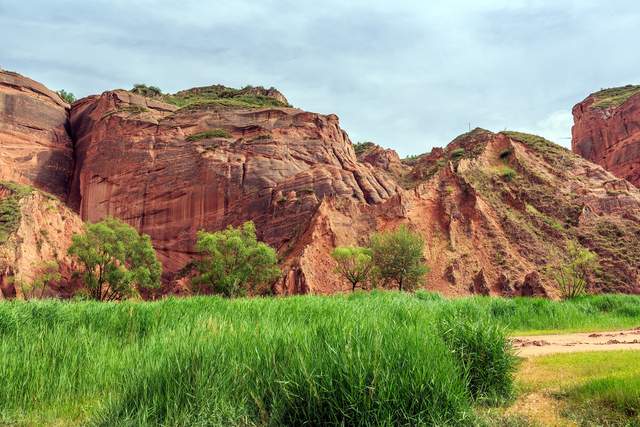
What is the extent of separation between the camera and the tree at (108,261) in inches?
1713

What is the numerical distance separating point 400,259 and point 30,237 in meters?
37.2

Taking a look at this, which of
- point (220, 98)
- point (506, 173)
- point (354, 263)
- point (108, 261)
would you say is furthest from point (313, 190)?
point (220, 98)

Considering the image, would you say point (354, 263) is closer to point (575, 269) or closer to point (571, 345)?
point (575, 269)

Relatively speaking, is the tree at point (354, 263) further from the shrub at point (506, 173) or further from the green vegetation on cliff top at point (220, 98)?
the green vegetation on cliff top at point (220, 98)

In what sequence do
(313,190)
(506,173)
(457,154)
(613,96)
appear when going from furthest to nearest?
(613,96), (457,154), (313,190), (506,173)

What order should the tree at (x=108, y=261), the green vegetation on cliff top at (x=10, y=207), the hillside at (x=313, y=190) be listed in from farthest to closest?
the green vegetation on cliff top at (x=10, y=207) → the hillside at (x=313, y=190) → the tree at (x=108, y=261)

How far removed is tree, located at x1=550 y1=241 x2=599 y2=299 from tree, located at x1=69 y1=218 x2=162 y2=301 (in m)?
39.1

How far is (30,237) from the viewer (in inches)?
1854

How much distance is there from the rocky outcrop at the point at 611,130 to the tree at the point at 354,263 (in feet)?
220

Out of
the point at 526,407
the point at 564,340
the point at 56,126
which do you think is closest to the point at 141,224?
the point at 56,126

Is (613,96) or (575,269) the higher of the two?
(613,96)

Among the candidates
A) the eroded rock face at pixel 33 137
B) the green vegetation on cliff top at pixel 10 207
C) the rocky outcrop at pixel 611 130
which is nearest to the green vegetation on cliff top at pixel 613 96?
the rocky outcrop at pixel 611 130

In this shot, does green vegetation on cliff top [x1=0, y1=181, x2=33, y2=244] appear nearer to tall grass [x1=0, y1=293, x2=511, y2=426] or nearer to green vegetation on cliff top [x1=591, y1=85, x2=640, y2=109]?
tall grass [x1=0, y1=293, x2=511, y2=426]

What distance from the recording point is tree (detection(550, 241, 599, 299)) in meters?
40.8
